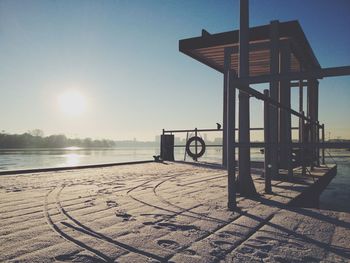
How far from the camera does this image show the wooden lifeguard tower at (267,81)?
311 centimetres

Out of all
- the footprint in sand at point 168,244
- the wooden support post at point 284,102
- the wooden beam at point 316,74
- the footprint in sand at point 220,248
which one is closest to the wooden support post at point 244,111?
the wooden beam at point 316,74

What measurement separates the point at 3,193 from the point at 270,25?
6.08 meters

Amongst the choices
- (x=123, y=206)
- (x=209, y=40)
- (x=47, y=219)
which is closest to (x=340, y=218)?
(x=123, y=206)

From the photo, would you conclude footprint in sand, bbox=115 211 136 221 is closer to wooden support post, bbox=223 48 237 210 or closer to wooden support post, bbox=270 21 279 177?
wooden support post, bbox=223 48 237 210

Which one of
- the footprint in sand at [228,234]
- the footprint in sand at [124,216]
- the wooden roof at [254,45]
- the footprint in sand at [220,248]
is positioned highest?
the wooden roof at [254,45]

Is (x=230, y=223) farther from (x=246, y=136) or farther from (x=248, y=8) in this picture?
(x=248, y=8)

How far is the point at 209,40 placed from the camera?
7832mm

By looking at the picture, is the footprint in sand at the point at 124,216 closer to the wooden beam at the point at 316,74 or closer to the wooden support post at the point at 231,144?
the wooden support post at the point at 231,144

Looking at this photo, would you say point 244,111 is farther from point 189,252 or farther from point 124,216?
point 189,252

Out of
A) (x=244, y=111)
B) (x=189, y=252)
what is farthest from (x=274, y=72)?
(x=189, y=252)

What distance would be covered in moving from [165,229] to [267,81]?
5.64ft

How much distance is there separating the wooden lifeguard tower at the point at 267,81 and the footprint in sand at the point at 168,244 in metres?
1.25

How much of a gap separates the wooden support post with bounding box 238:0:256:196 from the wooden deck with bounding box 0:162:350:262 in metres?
0.30

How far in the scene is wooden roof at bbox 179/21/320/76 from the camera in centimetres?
668
